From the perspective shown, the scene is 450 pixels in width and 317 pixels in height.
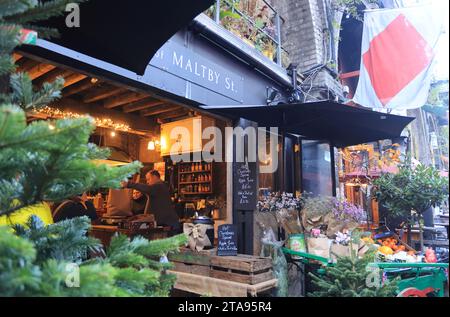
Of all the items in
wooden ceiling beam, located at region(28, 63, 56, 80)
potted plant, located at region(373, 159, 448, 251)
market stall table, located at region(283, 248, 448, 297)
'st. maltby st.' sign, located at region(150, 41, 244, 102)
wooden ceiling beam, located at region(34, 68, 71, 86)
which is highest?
'st. maltby st.' sign, located at region(150, 41, 244, 102)

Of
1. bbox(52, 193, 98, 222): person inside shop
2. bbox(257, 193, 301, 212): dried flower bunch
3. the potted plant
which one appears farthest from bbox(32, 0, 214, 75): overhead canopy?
the potted plant

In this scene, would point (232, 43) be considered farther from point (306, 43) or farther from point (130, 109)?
point (306, 43)

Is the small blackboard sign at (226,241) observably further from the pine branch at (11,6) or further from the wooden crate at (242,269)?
the pine branch at (11,6)

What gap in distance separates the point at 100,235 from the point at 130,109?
2681mm

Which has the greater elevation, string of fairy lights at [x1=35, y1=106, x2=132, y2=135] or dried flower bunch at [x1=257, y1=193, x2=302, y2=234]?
string of fairy lights at [x1=35, y1=106, x2=132, y2=135]

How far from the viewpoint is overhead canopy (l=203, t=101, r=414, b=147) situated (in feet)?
15.1

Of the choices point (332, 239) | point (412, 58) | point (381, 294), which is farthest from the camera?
point (412, 58)

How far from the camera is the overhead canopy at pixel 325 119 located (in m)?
4.59

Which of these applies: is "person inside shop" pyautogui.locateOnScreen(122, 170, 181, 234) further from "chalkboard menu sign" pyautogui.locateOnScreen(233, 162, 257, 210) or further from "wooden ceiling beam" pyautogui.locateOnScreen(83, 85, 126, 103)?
"wooden ceiling beam" pyautogui.locateOnScreen(83, 85, 126, 103)

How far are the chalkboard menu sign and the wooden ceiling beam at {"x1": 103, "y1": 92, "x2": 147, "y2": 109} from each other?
2.27m

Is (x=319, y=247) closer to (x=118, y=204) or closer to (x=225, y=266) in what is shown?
(x=225, y=266)

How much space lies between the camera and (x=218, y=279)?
10.3ft

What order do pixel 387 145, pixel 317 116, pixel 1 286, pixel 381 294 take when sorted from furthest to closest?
1. pixel 387 145
2. pixel 317 116
3. pixel 381 294
4. pixel 1 286
